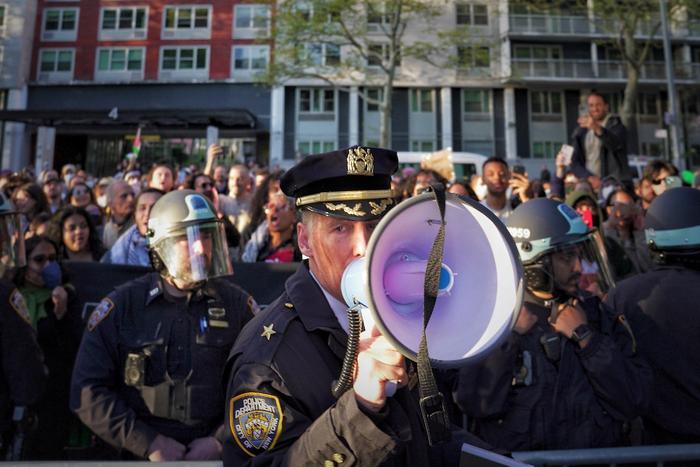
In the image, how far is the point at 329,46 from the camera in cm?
2912

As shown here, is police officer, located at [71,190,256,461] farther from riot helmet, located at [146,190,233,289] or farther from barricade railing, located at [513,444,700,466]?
barricade railing, located at [513,444,700,466]

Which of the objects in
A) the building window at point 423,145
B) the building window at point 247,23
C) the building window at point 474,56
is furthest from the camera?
the building window at point 247,23

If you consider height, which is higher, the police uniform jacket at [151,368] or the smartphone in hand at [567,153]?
the smartphone in hand at [567,153]

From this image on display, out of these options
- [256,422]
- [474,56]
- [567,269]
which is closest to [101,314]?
[256,422]

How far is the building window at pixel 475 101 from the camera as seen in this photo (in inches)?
1257

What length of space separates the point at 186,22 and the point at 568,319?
1405 inches

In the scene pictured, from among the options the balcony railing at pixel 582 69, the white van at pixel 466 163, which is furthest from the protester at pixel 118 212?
the balcony railing at pixel 582 69

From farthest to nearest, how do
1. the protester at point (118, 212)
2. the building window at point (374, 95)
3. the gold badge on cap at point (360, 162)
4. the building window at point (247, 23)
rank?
the building window at point (247, 23) < the building window at point (374, 95) < the protester at point (118, 212) < the gold badge on cap at point (360, 162)

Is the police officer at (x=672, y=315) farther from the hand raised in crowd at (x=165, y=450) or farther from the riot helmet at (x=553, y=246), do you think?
the hand raised in crowd at (x=165, y=450)

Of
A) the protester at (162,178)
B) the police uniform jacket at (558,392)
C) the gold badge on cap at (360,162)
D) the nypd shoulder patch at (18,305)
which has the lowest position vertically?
the police uniform jacket at (558,392)

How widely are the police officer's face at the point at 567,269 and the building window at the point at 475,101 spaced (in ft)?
101

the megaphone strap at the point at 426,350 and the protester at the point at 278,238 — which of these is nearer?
the megaphone strap at the point at 426,350

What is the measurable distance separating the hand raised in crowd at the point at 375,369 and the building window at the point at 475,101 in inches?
1288

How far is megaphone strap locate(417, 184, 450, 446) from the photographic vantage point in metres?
1.03
